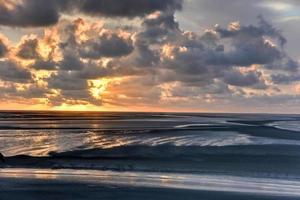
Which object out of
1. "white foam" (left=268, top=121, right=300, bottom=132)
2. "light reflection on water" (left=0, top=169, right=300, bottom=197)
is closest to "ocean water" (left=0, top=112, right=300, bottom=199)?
"light reflection on water" (left=0, top=169, right=300, bottom=197)

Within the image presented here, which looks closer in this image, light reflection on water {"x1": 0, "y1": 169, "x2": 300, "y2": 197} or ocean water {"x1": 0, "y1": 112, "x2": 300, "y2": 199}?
light reflection on water {"x1": 0, "y1": 169, "x2": 300, "y2": 197}

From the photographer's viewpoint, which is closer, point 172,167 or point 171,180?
point 171,180

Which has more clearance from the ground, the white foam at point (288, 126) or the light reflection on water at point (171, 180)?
the white foam at point (288, 126)

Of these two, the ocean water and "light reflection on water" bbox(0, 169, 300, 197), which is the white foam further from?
"light reflection on water" bbox(0, 169, 300, 197)

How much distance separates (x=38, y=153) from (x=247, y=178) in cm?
1854

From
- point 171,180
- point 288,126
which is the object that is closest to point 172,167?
point 171,180

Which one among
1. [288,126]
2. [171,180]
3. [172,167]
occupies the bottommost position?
[171,180]

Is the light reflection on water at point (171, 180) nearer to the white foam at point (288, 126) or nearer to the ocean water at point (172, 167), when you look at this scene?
the ocean water at point (172, 167)

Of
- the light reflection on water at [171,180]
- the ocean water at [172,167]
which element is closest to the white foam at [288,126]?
the ocean water at [172,167]

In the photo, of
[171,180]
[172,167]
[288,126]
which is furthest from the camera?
[288,126]

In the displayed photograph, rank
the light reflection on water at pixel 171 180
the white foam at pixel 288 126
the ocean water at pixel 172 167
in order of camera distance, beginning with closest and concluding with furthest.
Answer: the light reflection on water at pixel 171 180, the ocean water at pixel 172 167, the white foam at pixel 288 126

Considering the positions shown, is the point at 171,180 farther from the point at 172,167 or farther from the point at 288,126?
the point at 288,126

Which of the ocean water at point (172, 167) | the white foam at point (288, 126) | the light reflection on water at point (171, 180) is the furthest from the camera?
the white foam at point (288, 126)

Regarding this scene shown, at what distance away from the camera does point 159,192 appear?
870 inches
